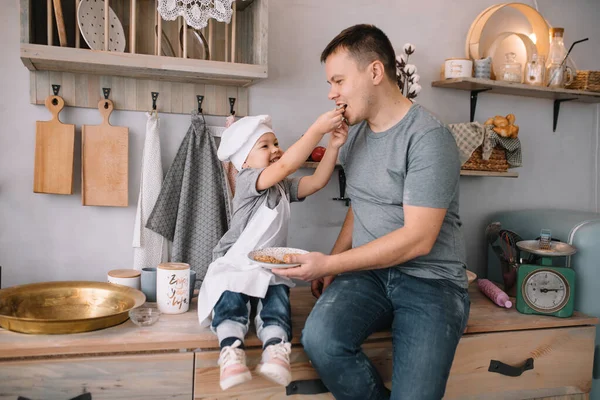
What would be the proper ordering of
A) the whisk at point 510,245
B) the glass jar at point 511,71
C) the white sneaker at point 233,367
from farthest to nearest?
the glass jar at point 511,71
the whisk at point 510,245
the white sneaker at point 233,367

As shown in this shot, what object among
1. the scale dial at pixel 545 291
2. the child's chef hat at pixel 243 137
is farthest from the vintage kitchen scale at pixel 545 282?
the child's chef hat at pixel 243 137

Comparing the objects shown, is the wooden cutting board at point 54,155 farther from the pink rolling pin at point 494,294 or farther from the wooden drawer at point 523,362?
the pink rolling pin at point 494,294

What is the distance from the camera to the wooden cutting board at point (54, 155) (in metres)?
1.94

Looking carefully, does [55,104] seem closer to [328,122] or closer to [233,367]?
[328,122]

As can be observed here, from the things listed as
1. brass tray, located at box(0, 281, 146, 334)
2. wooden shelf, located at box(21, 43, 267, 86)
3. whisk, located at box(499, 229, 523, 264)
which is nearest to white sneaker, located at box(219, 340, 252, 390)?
brass tray, located at box(0, 281, 146, 334)

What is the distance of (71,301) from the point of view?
181 centimetres

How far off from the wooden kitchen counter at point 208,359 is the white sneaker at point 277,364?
12 cm

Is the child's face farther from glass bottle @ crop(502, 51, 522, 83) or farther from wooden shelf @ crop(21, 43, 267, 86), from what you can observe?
glass bottle @ crop(502, 51, 522, 83)

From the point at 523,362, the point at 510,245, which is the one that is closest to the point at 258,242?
the point at 523,362

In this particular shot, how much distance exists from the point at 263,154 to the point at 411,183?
0.51 metres

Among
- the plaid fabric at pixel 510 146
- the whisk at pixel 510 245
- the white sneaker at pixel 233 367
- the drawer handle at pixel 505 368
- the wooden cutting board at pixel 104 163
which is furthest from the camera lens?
the plaid fabric at pixel 510 146

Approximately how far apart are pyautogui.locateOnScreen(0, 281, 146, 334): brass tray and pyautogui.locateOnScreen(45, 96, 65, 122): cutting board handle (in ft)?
2.01

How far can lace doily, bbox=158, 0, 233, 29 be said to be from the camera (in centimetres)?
178

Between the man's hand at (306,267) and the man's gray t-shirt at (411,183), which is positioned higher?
the man's gray t-shirt at (411,183)
